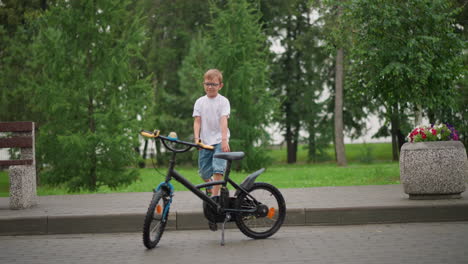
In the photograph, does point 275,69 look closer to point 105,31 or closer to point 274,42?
point 274,42

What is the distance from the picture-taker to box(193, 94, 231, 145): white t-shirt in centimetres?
A: 813

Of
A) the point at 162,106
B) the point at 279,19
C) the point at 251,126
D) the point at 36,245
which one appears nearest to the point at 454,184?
the point at 36,245

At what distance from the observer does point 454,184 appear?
29.5ft

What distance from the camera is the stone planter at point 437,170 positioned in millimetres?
8984

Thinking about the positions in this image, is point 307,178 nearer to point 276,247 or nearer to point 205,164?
point 205,164

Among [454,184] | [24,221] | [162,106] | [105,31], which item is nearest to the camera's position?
[24,221]

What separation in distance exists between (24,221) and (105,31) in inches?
414

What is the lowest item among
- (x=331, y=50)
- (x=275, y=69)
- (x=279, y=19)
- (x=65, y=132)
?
(x=65, y=132)

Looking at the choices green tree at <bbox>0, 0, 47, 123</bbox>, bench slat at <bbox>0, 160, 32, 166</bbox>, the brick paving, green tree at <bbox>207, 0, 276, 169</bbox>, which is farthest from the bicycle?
green tree at <bbox>207, 0, 276, 169</bbox>

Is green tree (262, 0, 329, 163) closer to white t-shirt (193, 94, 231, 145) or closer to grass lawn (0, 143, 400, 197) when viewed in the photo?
grass lawn (0, 143, 400, 197)

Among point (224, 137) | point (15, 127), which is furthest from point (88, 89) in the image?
point (224, 137)

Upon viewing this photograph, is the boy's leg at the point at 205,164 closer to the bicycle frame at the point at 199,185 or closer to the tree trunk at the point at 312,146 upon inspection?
the bicycle frame at the point at 199,185

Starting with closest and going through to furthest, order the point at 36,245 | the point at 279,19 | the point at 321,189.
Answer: the point at 36,245 < the point at 321,189 < the point at 279,19

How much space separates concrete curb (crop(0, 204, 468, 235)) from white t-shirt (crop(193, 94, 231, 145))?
1061 millimetres
